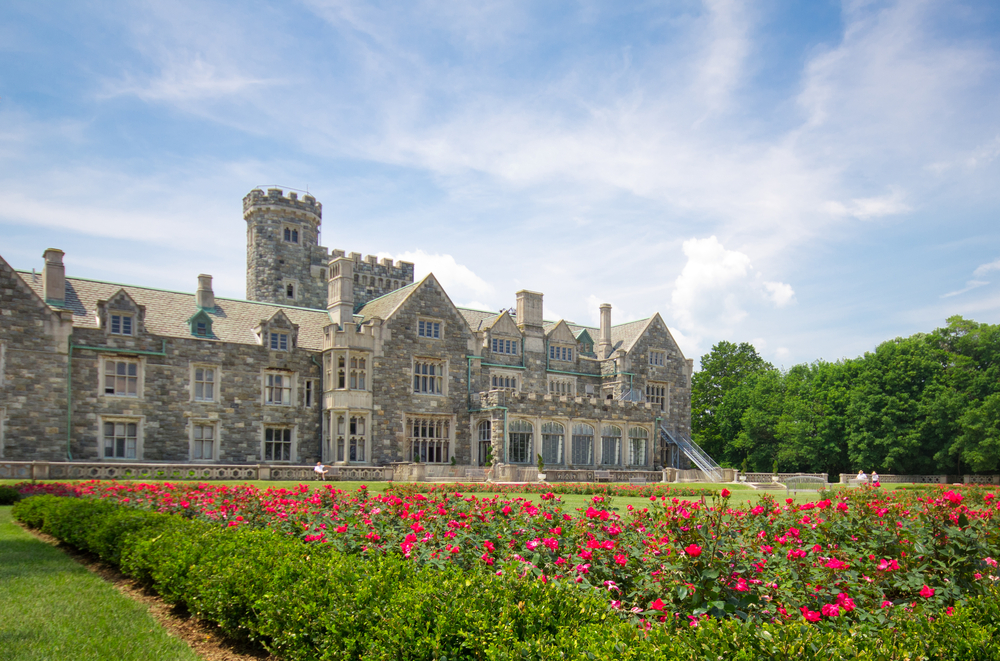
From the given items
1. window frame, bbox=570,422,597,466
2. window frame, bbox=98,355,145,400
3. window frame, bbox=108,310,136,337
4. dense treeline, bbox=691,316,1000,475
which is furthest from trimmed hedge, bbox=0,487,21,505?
dense treeline, bbox=691,316,1000,475

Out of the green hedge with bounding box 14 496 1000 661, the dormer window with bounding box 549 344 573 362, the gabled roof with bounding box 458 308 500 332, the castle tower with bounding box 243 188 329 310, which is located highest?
the castle tower with bounding box 243 188 329 310

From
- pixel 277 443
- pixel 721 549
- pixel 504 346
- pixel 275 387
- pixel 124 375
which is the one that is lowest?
pixel 277 443

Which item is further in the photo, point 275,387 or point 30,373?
point 275,387

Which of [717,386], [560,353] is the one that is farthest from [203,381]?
[717,386]

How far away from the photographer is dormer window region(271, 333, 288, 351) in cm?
4028

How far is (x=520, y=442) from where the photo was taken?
43438 mm

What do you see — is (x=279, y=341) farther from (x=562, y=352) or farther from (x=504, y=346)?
(x=562, y=352)

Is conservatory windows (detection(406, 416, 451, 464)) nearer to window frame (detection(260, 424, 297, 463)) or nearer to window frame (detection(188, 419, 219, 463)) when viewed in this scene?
window frame (detection(260, 424, 297, 463))

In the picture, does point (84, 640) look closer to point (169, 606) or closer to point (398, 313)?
point (169, 606)

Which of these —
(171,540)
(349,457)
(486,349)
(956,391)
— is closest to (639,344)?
(486,349)

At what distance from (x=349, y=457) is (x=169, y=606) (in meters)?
30.1

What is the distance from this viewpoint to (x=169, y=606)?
982 cm

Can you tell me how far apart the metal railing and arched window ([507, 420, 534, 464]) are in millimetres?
12027

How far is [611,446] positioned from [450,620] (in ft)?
140
